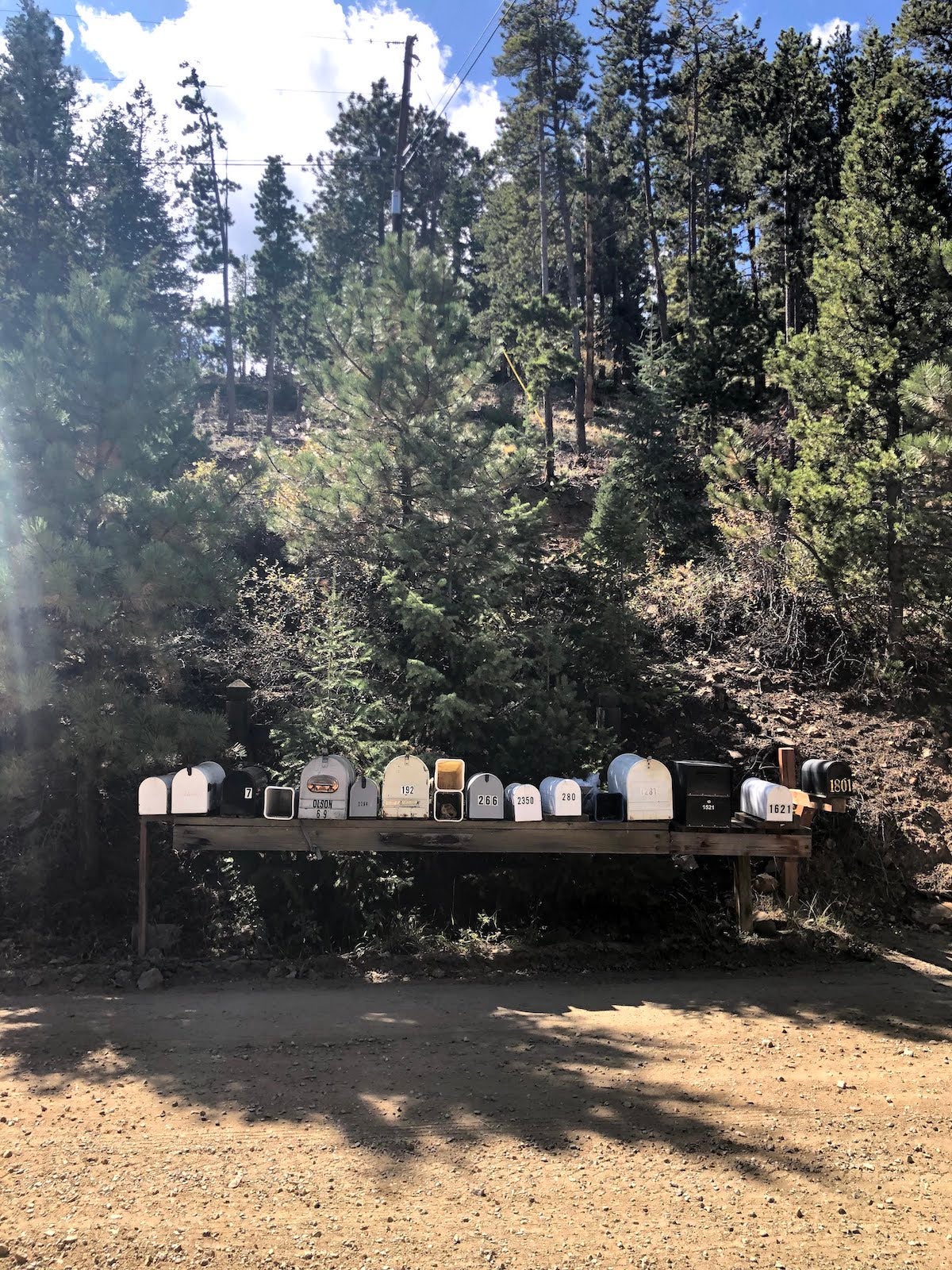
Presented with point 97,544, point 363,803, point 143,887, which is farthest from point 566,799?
point 97,544

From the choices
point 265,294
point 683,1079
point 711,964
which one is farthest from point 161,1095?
point 265,294

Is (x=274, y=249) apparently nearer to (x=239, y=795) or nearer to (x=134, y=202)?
(x=134, y=202)

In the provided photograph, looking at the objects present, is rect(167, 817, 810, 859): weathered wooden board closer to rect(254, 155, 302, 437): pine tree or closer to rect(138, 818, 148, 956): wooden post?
rect(138, 818, 148, 956): wooden post

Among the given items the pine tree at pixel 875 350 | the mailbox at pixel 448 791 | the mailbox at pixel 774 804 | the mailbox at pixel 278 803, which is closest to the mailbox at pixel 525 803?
the mailbox at pixel 448 791

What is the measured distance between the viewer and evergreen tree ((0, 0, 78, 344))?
1897 centimetres

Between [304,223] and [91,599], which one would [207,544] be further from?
[304,223]

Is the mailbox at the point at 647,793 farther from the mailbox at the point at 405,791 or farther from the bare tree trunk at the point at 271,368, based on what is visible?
the bare tree trunk at the point at 271,368

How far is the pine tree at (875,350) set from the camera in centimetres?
1102

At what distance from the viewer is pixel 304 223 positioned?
37.2 m

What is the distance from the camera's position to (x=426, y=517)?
9000 mm

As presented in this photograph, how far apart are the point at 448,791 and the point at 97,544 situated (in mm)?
3744

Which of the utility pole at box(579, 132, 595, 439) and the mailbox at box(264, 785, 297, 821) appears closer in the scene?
the mailbox at box(264, 785, 297, 821)

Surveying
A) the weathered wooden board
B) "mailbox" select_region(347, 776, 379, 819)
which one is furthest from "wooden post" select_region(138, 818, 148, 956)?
"mailbox" select_region(347, 776, 379, 819)

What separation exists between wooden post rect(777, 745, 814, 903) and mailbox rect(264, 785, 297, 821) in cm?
428
